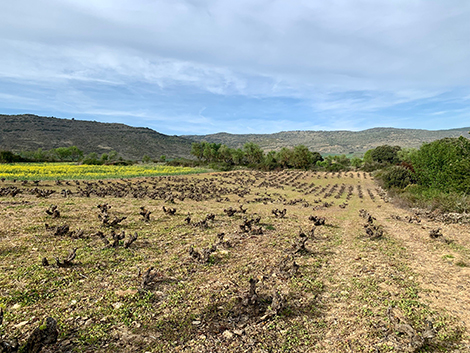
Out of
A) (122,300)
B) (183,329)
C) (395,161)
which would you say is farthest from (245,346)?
(395,161)

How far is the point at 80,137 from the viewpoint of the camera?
141750mm

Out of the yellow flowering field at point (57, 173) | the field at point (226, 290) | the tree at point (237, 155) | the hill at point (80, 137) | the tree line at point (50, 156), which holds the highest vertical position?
the hill at point (80, 137)

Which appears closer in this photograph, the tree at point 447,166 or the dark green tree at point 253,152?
the tree at point 447,166

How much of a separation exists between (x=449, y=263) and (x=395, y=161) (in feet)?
369

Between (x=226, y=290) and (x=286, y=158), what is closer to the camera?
(x=226, y=290)

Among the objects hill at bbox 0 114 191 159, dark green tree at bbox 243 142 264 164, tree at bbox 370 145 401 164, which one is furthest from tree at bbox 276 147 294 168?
hill at bbox 0 114 191 159

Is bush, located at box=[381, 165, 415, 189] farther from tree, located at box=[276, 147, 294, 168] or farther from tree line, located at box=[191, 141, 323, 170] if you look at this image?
tree, located at box=[276, 147, 294, 168]

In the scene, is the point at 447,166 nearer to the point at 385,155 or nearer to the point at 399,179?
the point at 399,179

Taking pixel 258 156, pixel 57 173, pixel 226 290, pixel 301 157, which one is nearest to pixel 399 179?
pixel 226 290

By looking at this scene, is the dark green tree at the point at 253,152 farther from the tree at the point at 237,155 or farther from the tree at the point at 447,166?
the tree at the point at 447,166

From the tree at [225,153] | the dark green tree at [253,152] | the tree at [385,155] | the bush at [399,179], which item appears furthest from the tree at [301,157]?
the bush at [399,179]

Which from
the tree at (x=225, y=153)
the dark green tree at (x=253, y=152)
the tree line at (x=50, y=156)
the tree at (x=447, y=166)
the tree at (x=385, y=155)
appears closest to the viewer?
the tree at (x=447, y=166)

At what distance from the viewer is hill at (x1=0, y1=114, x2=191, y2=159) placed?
12212cm

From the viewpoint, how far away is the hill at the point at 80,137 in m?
122
